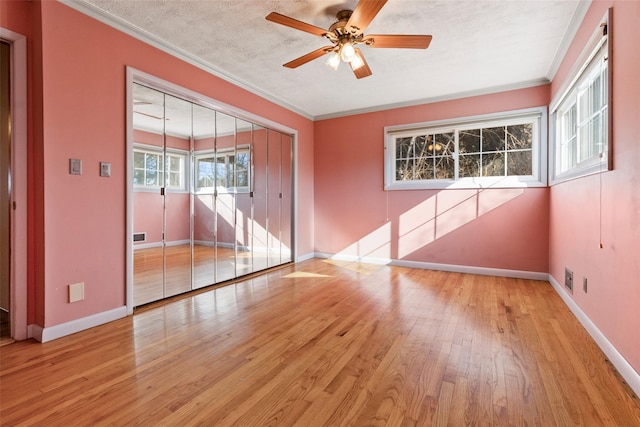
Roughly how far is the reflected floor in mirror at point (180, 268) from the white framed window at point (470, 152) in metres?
2.75

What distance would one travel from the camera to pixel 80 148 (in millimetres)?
2398

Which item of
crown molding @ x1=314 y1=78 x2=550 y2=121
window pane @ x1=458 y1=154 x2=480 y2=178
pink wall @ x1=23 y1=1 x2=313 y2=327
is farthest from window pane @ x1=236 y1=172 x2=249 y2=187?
window pane @ x1=458 y1=154 x2=480 y2=178

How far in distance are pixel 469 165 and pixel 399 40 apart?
2.66 meters

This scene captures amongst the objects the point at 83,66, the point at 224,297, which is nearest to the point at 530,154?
the point at 224,297

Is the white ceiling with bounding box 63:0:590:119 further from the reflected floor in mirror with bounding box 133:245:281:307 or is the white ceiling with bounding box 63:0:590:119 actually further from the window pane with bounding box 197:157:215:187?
the reflected floor in mirror with bounding box 133:245:281:307

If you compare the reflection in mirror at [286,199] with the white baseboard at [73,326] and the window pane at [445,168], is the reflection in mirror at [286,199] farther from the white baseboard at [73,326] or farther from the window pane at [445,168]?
the white baseboard at [73,326]

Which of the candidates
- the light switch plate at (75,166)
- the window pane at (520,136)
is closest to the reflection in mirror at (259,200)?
the light switch plate at (75,166)

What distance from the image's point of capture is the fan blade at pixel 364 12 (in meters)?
2.00

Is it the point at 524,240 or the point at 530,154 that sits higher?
the point at 530,154

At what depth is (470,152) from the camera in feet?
14.6

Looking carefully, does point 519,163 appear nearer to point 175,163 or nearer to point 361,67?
point 361,67

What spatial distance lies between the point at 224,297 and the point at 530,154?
4.43 meters

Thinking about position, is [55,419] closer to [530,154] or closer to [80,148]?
[80,148]

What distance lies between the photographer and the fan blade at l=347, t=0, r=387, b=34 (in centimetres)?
200
